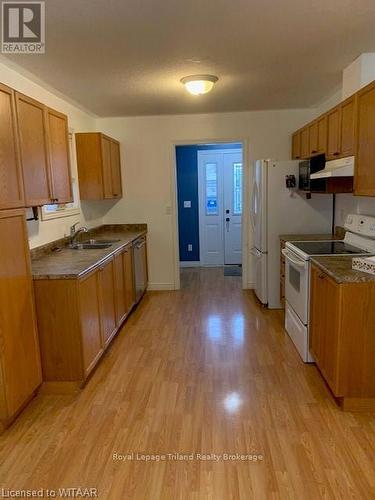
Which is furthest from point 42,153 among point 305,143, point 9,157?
point 305,143

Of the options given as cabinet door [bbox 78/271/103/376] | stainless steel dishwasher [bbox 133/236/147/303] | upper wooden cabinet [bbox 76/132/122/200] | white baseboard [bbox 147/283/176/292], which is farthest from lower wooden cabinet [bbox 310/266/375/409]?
white baseboard [bbox 147/283/176/292]

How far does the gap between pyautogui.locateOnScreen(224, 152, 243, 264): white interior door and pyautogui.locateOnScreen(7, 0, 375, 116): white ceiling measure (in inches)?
101

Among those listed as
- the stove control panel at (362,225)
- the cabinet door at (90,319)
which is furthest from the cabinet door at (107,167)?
the stove control panel at (362,225)

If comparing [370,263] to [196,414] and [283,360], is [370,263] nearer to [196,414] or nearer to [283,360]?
[283,360]

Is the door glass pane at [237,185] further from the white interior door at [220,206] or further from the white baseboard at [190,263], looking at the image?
the white baseboard at [190,263]

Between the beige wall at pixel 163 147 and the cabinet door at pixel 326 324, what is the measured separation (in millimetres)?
2517

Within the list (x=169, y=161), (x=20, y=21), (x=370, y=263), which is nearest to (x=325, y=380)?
(x=370, y=263)

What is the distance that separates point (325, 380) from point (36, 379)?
81.1 inches

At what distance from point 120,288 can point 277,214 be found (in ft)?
6.60

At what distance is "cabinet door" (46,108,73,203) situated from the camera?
292cm

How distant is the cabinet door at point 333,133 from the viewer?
3225 mm

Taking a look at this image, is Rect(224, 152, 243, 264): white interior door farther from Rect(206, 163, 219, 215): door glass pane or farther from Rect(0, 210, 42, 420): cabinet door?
Rect(0, 210, 42, 420): cabinet door

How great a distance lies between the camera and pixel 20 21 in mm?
2195

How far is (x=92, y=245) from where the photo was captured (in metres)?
3.96
